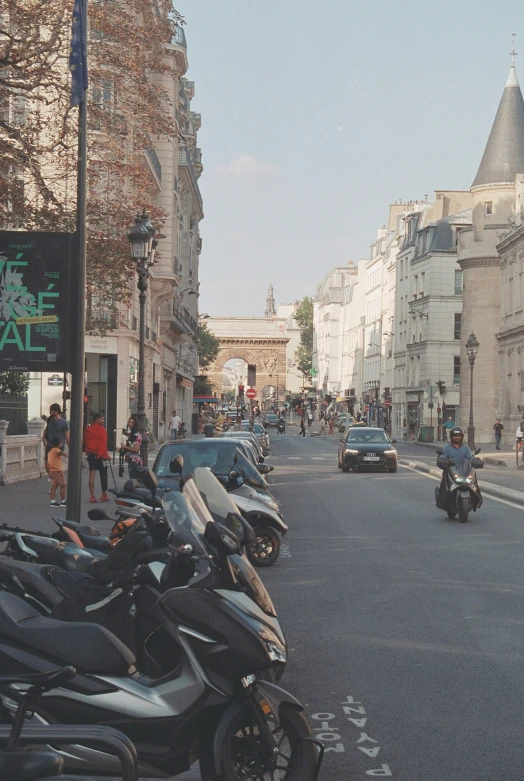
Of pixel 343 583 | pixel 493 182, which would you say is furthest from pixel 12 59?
pixel 493 182

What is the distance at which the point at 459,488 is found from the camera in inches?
712

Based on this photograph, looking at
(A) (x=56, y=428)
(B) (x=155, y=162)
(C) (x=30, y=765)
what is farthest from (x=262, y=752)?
(B) (x=155, y=162)

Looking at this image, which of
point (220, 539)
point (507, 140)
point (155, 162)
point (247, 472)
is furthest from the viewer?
point (507, 140)

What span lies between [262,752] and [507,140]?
218 ft

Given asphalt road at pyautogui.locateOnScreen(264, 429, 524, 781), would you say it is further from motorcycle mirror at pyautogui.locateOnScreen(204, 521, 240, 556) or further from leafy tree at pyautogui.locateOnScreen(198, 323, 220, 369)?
leafy tree at pyautogui.locateOnScreen(198, 323, 220, 369)

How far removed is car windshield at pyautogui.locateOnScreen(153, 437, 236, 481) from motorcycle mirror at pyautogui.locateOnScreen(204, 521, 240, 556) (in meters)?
9.50

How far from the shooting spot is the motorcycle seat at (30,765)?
3703mm

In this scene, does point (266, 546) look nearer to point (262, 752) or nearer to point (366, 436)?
point (262, 752)

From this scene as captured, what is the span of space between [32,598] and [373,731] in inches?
80.7

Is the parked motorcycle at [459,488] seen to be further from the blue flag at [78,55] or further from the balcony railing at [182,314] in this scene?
the balcony railing at [182,314]

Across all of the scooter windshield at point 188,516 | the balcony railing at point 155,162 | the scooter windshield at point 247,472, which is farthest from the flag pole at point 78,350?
the balcony railing at point 155,162

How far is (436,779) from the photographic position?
5312mm

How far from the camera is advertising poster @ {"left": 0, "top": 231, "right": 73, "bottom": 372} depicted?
11.4 meters

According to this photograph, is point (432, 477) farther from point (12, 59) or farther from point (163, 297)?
point (163, 297)
